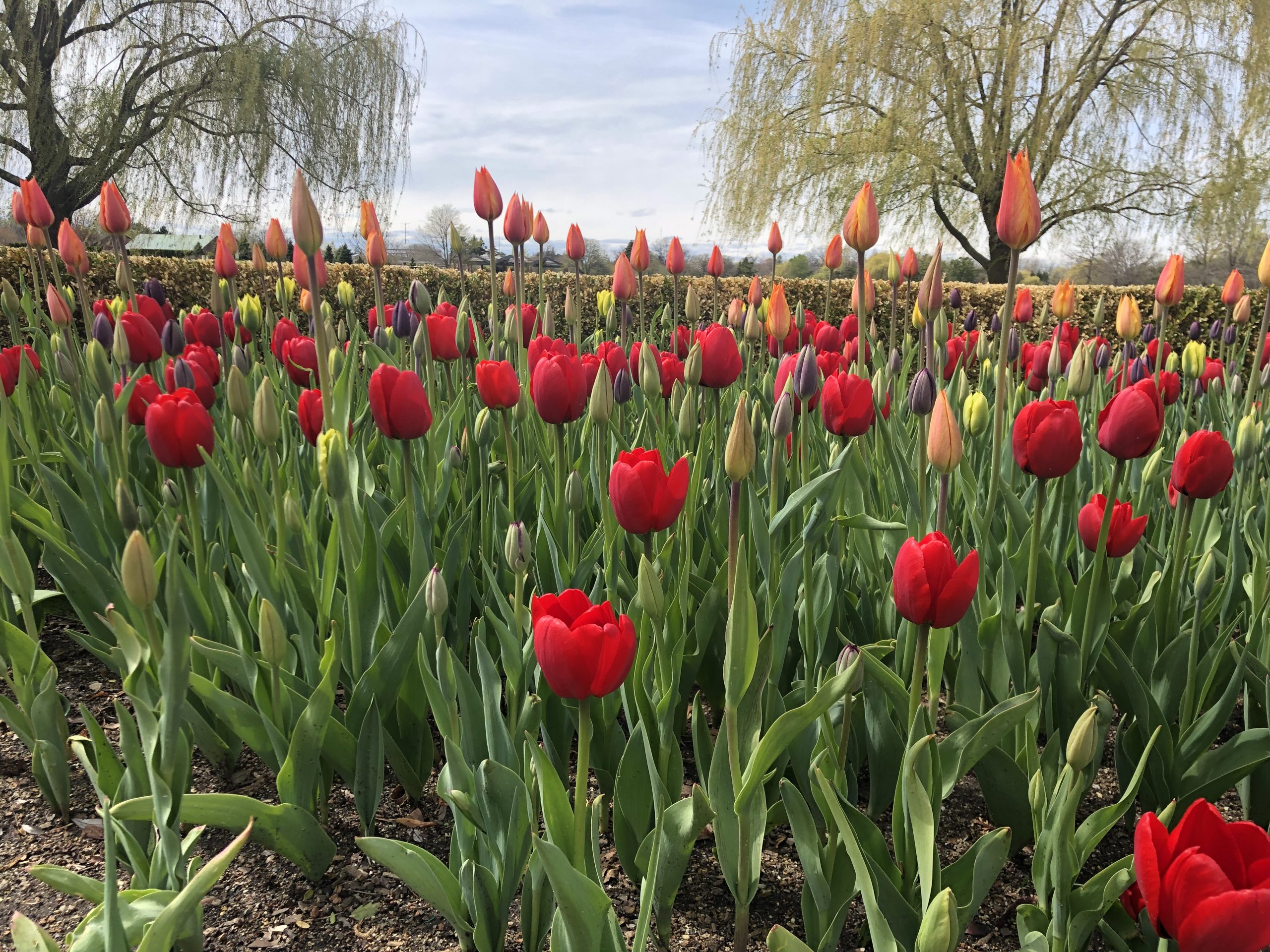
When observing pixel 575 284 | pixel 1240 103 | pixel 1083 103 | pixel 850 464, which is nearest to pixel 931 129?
pixel 1083 103

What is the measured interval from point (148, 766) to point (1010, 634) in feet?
4.72

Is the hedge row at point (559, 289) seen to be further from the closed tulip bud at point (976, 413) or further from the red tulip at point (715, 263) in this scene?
the closed tulip bud at point (976, 413)

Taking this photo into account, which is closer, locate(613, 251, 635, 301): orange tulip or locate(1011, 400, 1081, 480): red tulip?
locate(1011, 400, 1081, 480): red tulip

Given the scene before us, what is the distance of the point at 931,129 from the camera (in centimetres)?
2242

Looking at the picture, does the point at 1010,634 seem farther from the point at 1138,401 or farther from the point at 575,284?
the point at 575,284

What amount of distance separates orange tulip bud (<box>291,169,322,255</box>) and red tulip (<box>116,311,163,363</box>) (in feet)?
3.78

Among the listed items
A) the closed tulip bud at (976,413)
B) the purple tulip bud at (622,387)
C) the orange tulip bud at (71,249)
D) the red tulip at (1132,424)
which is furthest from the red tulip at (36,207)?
the red tulip at (1132,424)

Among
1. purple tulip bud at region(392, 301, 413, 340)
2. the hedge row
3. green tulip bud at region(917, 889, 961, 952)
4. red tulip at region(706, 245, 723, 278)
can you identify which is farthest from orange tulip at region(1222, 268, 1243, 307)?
green tulip bud at region(917, 889, 961, 952)

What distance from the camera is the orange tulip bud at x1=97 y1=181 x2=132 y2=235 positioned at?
2564 mm

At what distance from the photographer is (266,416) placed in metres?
1.68

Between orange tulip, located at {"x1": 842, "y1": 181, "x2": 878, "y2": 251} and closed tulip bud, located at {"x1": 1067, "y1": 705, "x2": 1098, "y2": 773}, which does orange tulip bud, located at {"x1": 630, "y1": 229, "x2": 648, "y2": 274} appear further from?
closed tulip bud, located at {"x1": 1067, "y1": 705, "x2": 1098, "y2": 773}

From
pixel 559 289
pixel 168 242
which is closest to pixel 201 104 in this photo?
pixel 168 242

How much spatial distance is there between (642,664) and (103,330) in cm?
207

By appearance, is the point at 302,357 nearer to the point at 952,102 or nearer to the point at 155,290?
the point at 155,290
